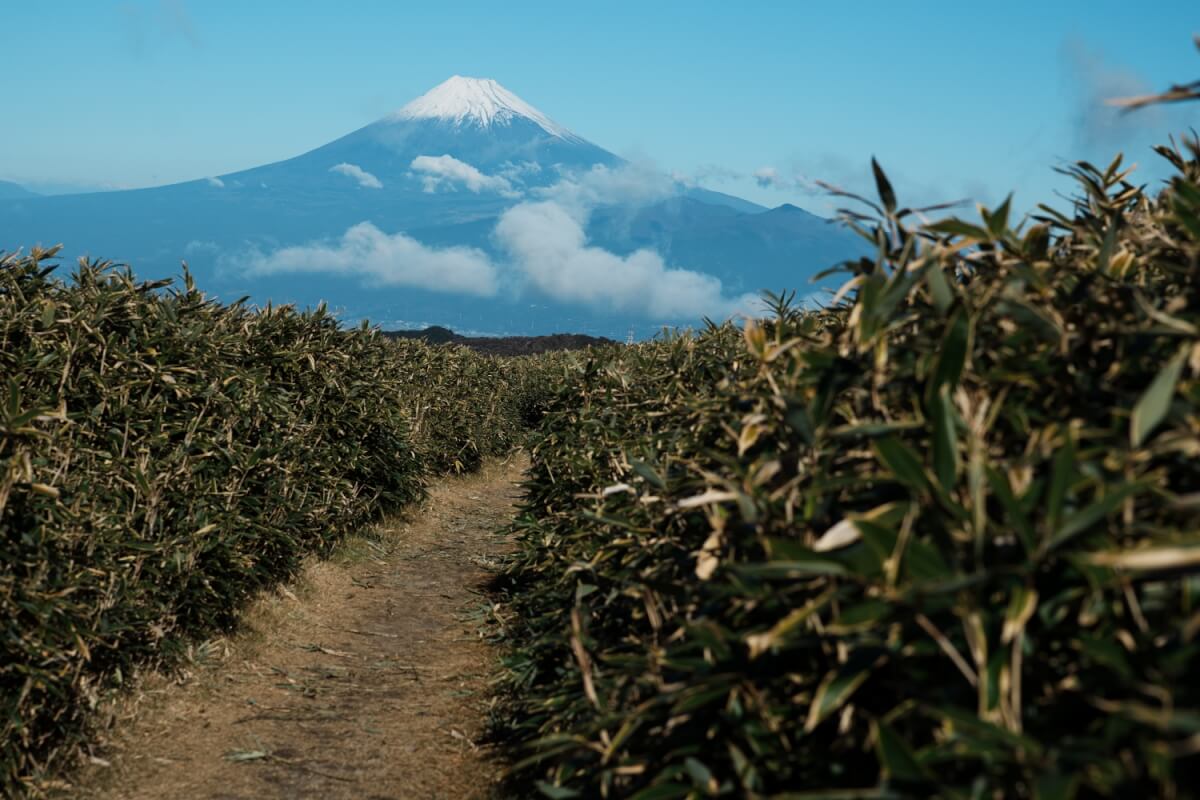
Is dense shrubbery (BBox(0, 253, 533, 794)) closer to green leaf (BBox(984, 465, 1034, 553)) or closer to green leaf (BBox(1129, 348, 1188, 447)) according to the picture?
green leaf (BBox(984, 465, 1034, 553))

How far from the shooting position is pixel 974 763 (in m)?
1.65

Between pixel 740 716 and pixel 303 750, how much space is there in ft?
14.8

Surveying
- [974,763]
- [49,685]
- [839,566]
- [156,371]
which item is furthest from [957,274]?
[156,371]

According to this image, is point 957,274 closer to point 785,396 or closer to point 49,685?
point 785,396

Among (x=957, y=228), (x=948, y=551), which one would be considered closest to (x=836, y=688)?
(x=948, y=551)

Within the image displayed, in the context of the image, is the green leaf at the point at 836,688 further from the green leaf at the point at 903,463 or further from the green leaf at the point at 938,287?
the green leaf at the point at 938,287

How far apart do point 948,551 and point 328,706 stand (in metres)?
5.73

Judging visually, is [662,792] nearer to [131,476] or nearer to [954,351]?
[954,351]

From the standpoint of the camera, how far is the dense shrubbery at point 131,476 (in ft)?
14.8

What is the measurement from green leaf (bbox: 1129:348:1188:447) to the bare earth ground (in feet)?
13.9

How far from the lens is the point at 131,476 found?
579cm

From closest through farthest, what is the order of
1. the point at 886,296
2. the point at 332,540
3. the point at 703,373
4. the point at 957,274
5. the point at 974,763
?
the point at 974,763
the point at 886,296
the point at 957,274
the point at 703,373
the point at 332,540

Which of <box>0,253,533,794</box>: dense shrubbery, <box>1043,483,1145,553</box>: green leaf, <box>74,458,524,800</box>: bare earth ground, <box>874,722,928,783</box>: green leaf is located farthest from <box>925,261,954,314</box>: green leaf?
<box>0,253,533,794</box>: dense shrubbery

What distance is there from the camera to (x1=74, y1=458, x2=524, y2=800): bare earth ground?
5.29 meters
